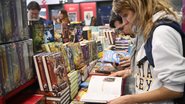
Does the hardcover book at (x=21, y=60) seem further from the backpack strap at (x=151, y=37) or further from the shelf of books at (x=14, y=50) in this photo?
the backpack strap at (x=151, y=37)

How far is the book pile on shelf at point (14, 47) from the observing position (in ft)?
4.04

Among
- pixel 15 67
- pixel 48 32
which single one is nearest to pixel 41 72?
pixel 15 67

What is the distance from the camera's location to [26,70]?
1.46 metres

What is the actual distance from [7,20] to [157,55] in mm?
821

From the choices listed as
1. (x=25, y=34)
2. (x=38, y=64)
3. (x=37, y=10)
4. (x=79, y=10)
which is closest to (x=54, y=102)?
(x=38, y=64)

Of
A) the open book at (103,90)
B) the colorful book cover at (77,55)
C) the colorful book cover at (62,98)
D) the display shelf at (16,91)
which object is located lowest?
the colorful book cover at (62,98)

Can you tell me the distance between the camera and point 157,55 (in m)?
0.98

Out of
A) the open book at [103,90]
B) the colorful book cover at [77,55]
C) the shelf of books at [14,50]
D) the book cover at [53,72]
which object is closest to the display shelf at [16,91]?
the shelf of books at [14,50]

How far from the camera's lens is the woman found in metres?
0.96

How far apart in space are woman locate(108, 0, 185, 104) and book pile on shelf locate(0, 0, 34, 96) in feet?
1.93

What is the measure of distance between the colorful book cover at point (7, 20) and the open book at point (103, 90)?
60cm

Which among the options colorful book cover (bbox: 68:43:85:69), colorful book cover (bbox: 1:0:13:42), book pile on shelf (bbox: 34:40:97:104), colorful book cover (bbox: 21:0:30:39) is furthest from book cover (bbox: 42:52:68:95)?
colorful book cover (bbox: 68:43:85:69)

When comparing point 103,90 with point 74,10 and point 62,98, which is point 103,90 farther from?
point 74,10

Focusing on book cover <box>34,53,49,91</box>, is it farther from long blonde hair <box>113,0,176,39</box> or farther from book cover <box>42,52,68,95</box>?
long blonde hair <box>113,0,176,39</box>
